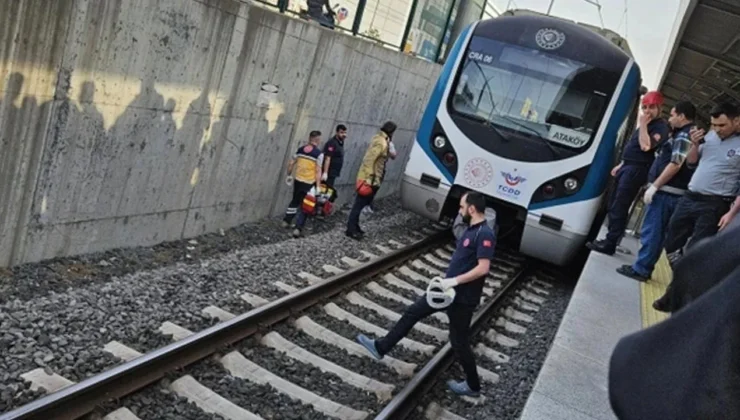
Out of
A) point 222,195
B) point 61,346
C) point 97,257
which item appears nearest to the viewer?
point 61,346

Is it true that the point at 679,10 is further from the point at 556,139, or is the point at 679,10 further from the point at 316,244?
the point at 316,244

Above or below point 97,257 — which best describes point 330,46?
above

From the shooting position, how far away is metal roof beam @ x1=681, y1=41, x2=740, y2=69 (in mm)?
17406

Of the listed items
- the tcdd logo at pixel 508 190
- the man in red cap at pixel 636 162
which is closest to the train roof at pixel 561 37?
the man in red cap at pixel 636 162

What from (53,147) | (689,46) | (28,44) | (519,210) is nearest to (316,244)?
(519,210)

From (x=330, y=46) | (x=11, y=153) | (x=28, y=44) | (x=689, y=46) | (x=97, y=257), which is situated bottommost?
(x=97, y=257)

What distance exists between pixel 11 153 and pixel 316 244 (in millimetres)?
4763

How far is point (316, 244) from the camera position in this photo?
10398 mm

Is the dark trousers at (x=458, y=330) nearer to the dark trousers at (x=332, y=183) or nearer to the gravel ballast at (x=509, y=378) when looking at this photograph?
the gravel ballast at (x=509, y=378)

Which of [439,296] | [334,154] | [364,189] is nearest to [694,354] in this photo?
[439,296]

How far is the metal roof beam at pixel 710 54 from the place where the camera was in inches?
685

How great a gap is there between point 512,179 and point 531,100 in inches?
46.0

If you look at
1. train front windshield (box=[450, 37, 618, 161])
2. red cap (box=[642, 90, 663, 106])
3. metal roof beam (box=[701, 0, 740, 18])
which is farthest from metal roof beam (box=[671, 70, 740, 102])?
red cap (box=[642, 90, 663, 106])

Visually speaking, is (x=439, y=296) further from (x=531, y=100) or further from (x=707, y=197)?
(x=531, y=100)
